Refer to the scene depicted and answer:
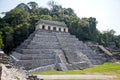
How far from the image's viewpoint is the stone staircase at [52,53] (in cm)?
2444

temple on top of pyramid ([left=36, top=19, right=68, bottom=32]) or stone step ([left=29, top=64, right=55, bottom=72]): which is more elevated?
temple on top of pyramid ([left=36, top=19, right=68, bottom=32])

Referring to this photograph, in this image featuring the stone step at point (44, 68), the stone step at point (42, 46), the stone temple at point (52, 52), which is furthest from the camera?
the stone step at point (42, 46)

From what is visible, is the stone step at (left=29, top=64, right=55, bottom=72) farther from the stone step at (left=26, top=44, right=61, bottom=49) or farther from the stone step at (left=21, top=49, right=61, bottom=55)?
the stone step at (left=26, top=44, right=61, bottom=49)

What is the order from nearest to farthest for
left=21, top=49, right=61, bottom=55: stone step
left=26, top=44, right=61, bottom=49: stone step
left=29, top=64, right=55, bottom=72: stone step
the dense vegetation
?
left=29, top=64, right=55, bottom=72: stone step < left=21, top=49, right=61, bottom=55: stone step < left=26, top=44, right=61, bottom=49: stone step < the dense vegetation

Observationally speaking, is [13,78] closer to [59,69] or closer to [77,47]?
[59,69]

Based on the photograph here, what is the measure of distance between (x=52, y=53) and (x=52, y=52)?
201 mm

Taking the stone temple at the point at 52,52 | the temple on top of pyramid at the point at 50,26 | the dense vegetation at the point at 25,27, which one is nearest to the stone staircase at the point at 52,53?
the stone temple at the point at 52,52

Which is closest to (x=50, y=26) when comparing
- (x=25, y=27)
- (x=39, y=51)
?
(x=25, y=27)

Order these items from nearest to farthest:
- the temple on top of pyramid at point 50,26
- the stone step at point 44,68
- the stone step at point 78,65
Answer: the stone step at point 44,68, the stone step at point 78,65, the temple on top of pyramid at point 50,26

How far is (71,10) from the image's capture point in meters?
61.7

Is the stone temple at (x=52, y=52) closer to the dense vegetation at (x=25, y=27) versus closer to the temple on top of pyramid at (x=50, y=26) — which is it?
the temple on top of pyramid at (x=50, y=26)

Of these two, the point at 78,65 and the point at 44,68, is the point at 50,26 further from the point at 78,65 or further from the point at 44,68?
the point at 44,68

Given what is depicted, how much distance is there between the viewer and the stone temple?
2450cm

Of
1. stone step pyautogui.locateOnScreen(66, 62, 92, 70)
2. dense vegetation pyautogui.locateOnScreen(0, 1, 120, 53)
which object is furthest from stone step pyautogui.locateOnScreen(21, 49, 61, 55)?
dense vegetation pyautogui.locateOnScreen(0, 1, 120, 53)
